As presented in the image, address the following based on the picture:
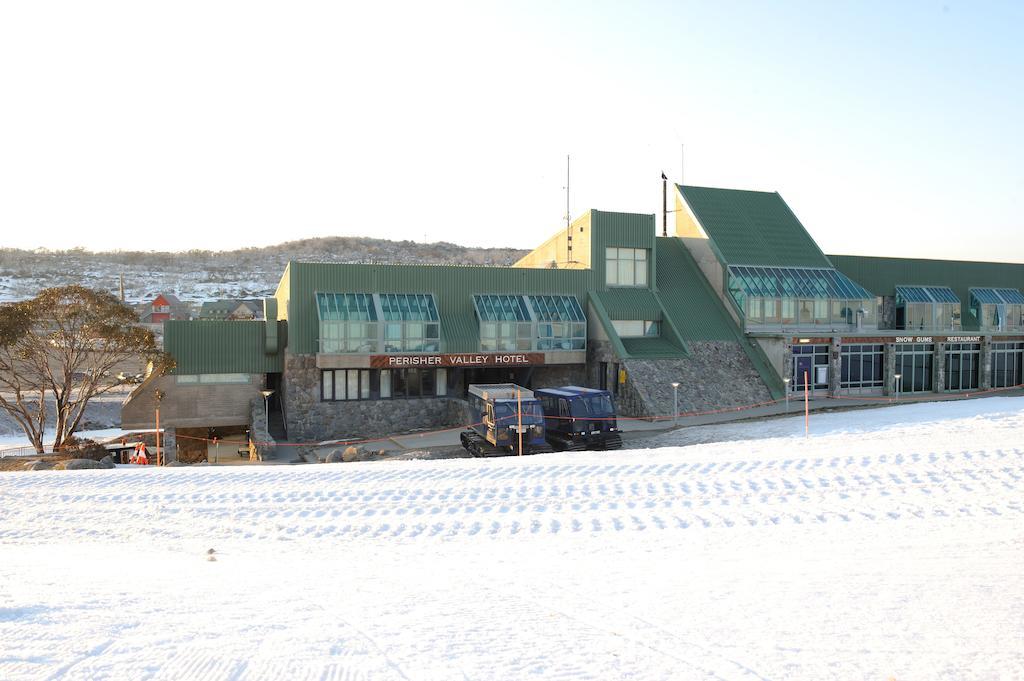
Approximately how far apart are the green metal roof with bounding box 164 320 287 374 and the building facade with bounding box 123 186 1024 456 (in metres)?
0.06

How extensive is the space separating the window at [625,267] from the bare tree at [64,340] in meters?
20.1

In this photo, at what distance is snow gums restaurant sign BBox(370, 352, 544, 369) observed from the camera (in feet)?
94.8

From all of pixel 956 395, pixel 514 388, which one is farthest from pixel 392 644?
pixel 956 395

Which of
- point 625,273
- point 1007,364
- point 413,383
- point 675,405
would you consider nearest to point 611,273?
point 625,273

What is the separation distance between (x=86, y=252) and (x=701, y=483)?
14287 centimetres

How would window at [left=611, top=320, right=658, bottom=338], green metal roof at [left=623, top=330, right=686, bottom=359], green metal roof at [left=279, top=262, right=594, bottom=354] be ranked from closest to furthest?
green metal roof at [left=279, top=262, right=594, bottom=354] < green metal roof at [left=623, top=330, right=686, bottom=359] < window at [left=611, top=320, right=658, bottom=338]

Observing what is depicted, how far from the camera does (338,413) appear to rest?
2903 cm

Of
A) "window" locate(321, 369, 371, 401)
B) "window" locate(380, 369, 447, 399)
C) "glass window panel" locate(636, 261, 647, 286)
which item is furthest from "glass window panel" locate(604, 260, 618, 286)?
"window" locate(321, 369, 371, 401)

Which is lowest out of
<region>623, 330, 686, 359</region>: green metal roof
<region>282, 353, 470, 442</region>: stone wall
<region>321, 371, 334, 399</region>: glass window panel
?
<region>282, 353, 470, 442</region>: stone wall

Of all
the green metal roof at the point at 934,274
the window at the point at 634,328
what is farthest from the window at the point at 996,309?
the window at the point at 634,328

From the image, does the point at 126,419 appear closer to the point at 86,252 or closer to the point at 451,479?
the point at 451,479

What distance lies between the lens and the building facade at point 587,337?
29094 mm

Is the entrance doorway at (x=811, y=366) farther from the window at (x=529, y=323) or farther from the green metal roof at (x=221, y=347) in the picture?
the green metal roof at (x=221, y=347)

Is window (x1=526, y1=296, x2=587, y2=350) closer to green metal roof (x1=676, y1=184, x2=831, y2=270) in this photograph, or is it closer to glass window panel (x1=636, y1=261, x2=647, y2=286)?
glass window panel (x1=636, y1=261, x2=647, y2=286)
